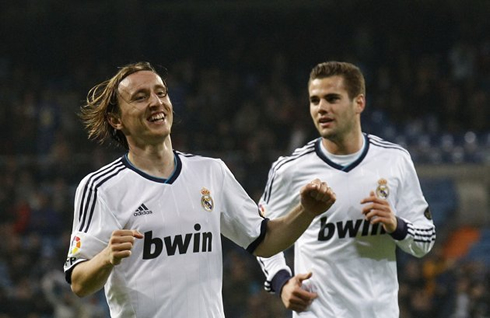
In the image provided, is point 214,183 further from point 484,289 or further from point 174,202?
point 484,289

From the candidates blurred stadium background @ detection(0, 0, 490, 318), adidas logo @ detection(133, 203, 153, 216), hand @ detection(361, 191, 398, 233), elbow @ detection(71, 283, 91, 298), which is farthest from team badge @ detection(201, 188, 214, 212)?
blurred stadium background @ detection(0, 0, 490, 318)

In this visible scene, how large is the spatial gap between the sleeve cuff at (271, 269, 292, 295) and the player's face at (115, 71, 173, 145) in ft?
4.96

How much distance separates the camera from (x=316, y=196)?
3.65 metres

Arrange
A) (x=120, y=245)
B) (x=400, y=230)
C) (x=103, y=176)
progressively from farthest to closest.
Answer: (x=400, y=230)
(x=103, y=176)
(x=120, y=245)

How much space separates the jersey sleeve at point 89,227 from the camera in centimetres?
368

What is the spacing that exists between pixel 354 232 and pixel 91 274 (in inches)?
73.2

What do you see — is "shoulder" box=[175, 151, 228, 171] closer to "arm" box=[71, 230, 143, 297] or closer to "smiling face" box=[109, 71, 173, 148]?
"smiling face" box=[109, 71, 173, 148]

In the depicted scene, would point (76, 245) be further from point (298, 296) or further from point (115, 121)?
point (298, 296)

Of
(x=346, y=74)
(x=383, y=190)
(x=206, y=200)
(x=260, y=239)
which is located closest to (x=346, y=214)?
(x=383, y=190)

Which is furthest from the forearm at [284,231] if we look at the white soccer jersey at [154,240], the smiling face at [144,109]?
the smiling face at [144,109]

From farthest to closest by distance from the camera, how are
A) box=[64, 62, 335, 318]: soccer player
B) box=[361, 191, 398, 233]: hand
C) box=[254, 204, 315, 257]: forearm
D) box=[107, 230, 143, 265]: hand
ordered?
box=[361, 191, 398, 233]: hand < box=[254, 204, 315, 257]: forearm < box=[64, 62, 335, 318]: soccer player < box=[107, 230, 143, 265]: hand

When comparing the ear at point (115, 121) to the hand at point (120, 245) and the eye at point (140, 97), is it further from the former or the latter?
the hand at point (120, 245)

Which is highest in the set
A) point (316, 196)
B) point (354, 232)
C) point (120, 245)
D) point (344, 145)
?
point (344, 145)

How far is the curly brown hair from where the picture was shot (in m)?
3.99
